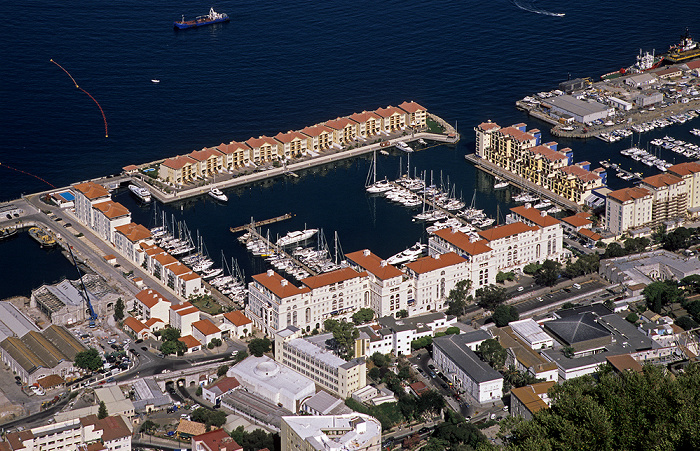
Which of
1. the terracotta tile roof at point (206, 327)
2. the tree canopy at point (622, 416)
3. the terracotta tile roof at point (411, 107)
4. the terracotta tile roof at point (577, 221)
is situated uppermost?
the tree canopy at point (622, 416)

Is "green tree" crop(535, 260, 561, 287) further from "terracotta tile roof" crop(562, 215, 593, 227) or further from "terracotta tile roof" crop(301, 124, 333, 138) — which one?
"terracotta tile roof" crop(301, 124, 333, 138)

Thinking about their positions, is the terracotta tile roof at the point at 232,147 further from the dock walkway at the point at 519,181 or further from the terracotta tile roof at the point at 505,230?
the terracotta tile roof at the point at 505,230

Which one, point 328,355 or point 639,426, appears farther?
point 328,355

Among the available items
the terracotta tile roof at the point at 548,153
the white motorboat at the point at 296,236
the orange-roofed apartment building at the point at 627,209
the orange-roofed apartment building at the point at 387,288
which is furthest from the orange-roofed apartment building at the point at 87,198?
the orange-roofed apartment building at the point at 627,209

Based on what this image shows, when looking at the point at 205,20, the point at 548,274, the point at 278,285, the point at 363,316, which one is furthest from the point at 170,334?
the point at 205,20

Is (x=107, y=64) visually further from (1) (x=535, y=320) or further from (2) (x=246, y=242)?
(1) (x=535, y=320)

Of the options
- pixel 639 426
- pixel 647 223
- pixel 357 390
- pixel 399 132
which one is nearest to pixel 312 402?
pixel 357 390

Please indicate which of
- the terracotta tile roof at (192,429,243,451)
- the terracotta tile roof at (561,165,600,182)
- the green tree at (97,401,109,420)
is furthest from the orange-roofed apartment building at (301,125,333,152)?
the terracotta tile roof at (192,429,243,451)
